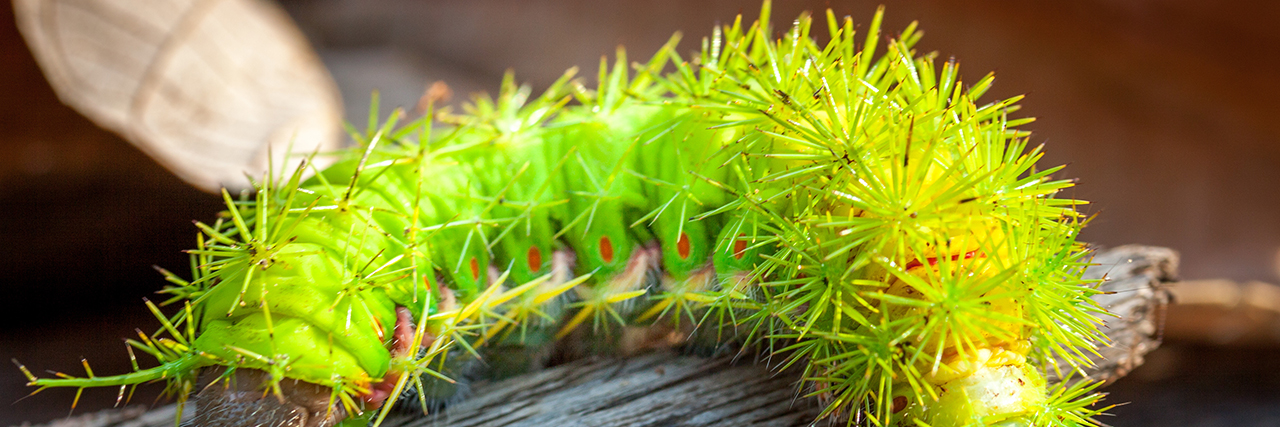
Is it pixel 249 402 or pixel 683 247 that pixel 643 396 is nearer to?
pixel 683 247

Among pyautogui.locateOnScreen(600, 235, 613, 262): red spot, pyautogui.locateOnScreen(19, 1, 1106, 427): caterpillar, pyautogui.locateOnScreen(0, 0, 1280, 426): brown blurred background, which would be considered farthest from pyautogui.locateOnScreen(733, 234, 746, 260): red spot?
pyautogui.locateOnScreen(0, 0, 1280, 426): brown blurred background

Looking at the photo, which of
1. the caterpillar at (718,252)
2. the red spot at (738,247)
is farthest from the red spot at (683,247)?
the red spot at (738,247)

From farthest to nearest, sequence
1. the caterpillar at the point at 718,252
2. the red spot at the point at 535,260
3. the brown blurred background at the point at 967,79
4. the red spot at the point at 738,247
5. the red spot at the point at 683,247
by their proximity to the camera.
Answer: the brown blurred background at the point at 967,79 < the red spot at the point at 535,260 < the red spot at the point at 683,247 < the red spot at the point at 738,247 < the caterpillar at the point at 718,252

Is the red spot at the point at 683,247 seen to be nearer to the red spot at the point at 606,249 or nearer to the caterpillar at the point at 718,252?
the caterpillar at the point at 718,252

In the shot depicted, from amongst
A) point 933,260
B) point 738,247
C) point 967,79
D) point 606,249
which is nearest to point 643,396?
point 606,249

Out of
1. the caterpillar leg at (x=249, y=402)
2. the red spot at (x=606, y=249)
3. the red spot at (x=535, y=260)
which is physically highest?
the red spot at (x=606, y=249)

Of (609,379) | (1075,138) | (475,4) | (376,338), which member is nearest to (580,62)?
(475,4)

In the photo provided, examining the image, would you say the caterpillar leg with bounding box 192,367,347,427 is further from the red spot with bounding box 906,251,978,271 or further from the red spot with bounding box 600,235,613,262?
the red spot with bounding box 906,251,978,271
